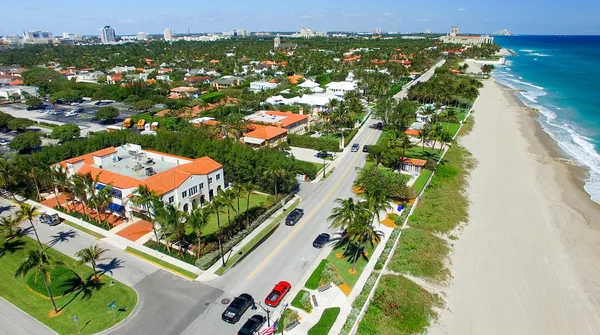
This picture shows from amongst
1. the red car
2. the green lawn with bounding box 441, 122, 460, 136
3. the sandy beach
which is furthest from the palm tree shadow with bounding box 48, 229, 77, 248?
the green lawn with bounding box 441, 122, 460, 136

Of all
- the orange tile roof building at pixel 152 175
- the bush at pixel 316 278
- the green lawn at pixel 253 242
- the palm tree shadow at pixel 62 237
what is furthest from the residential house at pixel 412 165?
the palm tree shadow at pixel 62 237

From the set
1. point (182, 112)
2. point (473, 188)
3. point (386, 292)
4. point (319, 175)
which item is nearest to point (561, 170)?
point (473, 188)

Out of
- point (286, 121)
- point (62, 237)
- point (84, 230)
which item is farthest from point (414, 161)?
point (62, 237)

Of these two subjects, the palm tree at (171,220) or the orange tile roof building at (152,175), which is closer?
the palm tree at (171,220)

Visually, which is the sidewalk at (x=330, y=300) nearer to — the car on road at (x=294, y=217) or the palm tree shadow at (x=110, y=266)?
the car on road at (x=294, y=217)

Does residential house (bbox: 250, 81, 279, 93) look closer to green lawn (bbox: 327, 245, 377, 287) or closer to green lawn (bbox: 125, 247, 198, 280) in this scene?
green lawn (bbox: 125, 247, 198, 280)
